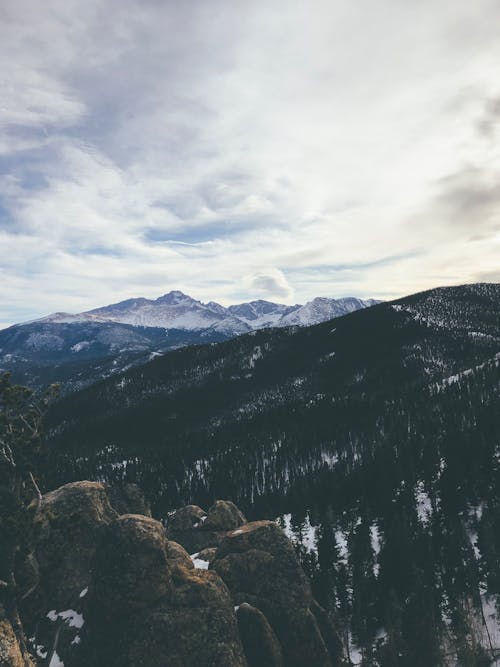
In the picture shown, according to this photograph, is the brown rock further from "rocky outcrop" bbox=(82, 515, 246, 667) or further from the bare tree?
the bare tree

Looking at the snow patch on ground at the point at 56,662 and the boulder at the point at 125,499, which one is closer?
the snow patch on ground at the point at 56,662

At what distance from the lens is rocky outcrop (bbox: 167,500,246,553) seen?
217ft

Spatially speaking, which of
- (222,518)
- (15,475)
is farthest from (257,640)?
(222,518)

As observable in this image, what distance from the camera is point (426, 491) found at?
127 metres

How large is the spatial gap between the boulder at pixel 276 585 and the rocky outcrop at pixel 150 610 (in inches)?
272

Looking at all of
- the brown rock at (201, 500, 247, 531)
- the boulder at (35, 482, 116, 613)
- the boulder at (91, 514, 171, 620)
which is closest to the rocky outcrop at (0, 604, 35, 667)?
the boulder at (91, 514, 171, 620)

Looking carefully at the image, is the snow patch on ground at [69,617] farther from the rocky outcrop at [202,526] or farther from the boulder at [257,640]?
the rocky outcrop at [202,526]

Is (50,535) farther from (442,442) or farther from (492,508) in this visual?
(442,442)

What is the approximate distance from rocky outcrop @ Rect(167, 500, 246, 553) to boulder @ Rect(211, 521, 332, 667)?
26437 mm

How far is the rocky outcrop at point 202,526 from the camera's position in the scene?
66.1 meters

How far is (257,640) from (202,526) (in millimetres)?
38804

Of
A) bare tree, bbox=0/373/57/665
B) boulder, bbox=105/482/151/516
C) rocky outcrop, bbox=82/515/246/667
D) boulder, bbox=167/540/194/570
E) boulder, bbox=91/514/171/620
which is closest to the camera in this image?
bare tree, bbox=0/373/57/665

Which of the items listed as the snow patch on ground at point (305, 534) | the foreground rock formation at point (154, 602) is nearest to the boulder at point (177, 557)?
the foreground rock formation at point (154, 602)

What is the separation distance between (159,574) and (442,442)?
15679cm
